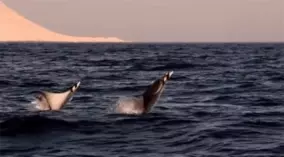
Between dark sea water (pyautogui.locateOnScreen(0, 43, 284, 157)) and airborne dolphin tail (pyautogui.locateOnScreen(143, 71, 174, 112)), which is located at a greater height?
airborne dolphin tail (pyautogui.locateOnScreen(143, 71, 174, 112))

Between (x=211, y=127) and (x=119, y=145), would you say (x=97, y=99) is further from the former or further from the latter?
(x=119, y=145)

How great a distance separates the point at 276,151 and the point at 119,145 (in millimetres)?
3044

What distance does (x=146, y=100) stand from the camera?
15.0 metres

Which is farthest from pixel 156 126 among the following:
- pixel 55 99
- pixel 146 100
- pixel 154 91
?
pixel 55 99

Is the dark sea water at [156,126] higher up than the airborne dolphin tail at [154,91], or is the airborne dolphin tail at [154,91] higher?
the airborne dolphin tail at [154,91]

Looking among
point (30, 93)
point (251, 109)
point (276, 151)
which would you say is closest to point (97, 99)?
point (30, 93)

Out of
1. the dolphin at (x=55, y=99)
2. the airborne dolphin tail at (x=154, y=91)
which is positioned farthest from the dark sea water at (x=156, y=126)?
the airborne dolphin tail at (x=154, y=91)

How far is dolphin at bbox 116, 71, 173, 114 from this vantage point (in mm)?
14578

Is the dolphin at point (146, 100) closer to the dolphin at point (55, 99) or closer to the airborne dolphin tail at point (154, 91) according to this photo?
the airborne dolphin tail at point (154, 91)

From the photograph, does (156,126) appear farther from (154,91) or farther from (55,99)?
(55,99)

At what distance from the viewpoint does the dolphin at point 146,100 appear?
14.6 meters

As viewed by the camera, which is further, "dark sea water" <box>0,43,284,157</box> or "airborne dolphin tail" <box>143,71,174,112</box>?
"airborne dolphin tail" <box>143,71,174,112</box>

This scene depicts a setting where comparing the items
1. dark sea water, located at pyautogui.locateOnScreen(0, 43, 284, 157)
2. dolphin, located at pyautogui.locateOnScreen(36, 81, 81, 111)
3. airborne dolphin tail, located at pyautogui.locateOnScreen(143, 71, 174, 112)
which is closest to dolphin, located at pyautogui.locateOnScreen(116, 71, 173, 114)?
airborne dolphin tail, located at pyautogui.locateOnScreen(143, 71, 174, 112)

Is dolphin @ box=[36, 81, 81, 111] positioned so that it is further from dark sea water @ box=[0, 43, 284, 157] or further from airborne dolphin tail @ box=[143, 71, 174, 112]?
airborne dolphin tail @ box=[143, 71, 174, 112]
